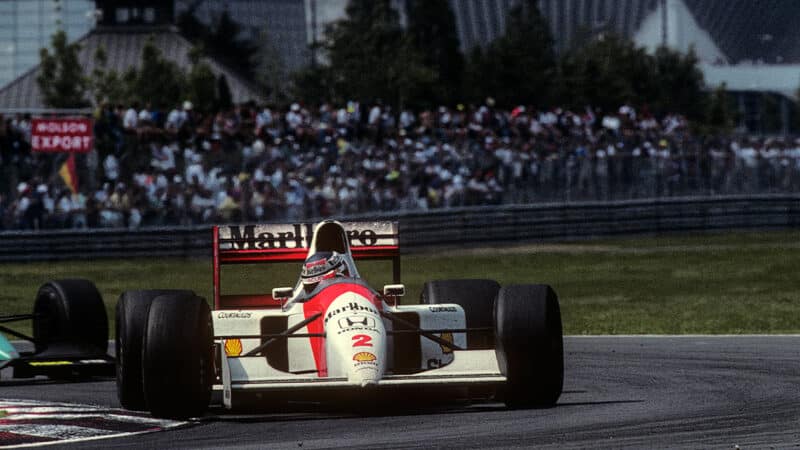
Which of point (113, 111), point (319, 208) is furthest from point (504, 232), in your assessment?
point (113, 111)

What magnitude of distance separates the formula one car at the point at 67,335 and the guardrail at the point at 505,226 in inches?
581

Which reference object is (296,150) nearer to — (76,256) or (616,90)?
(76,256)

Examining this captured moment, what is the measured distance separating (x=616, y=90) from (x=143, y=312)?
54526 mm

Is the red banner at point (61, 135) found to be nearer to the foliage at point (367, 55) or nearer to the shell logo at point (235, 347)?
the shell logo at point (235, 347)

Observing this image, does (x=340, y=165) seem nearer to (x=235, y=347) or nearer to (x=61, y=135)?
(x=61, y=135)

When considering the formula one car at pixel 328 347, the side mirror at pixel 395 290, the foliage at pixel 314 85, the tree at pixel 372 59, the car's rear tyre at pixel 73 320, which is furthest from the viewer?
the foliage at pixel 314 85

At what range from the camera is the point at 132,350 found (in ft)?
33.3

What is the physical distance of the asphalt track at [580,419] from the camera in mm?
8133

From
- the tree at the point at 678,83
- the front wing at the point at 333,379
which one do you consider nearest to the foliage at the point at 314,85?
the tree at the point at 678,83

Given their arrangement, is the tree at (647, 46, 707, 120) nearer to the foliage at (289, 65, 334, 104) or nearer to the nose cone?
the foliage at (289, 65, 334, 104)

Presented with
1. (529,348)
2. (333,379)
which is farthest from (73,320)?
(529,348)

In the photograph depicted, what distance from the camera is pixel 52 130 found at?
27578 mm

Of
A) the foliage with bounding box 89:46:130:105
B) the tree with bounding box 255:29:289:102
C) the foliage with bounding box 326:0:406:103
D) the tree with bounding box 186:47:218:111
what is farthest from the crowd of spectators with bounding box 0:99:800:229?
the tree with bounding box 255:29:289:102

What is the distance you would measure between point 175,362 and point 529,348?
2.09m
